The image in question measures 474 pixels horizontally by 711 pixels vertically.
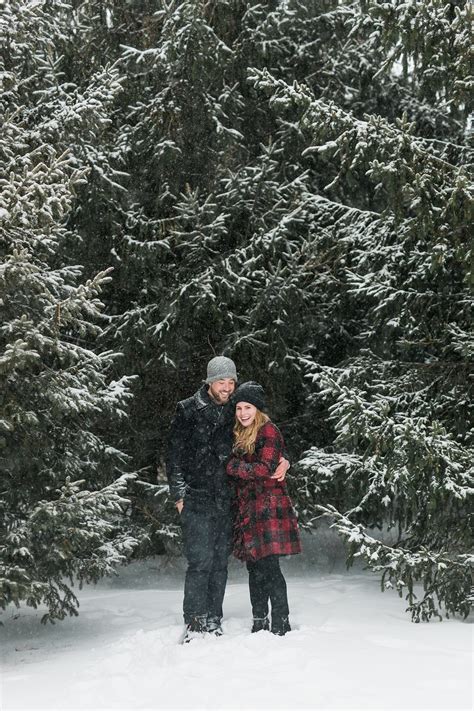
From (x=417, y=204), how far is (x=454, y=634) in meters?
3.38

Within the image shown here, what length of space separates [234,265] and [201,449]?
10.1 feet

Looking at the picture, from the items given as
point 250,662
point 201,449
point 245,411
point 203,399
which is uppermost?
point 203,399

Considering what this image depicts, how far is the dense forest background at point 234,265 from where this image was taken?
6383 mm

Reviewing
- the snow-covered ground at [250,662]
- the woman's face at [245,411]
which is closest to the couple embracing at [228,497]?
the woman's face at [245,411]

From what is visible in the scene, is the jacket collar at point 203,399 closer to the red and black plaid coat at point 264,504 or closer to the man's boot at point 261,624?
the red and black plaid coat at point 264,504

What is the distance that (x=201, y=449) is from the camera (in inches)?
243

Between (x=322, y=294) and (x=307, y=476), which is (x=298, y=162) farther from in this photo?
(x=307, y=476)

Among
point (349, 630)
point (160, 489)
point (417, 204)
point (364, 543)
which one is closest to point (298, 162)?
point (417, 204)

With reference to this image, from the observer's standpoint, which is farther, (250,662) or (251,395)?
(251,395)

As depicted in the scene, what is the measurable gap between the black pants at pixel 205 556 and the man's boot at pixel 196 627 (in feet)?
0.10

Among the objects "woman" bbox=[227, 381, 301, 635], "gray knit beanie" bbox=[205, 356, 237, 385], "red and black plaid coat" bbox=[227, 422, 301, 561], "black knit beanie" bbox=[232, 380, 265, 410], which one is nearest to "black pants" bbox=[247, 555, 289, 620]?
"woman" bbox=[227, 381, 301, 635]

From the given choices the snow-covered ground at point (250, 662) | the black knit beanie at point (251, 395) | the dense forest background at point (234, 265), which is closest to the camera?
the snow-covered ground at point (250, 662)

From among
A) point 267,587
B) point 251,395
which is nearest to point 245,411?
point 251,395

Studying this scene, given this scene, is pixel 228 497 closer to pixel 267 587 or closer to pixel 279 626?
pixel 267 587
